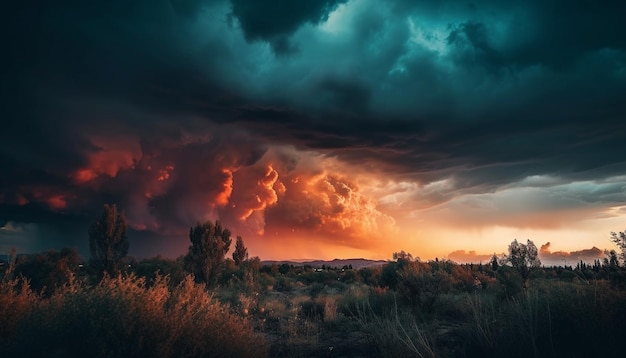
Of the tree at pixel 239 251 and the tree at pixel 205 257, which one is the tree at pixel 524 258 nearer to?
the tree at pixel 205 257

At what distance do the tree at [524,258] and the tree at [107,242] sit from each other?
41858mm

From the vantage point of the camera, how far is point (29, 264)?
34844mm

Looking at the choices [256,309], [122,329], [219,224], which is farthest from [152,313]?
[219,224]

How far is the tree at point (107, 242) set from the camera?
48594 millimetres

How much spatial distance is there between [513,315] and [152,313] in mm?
7082

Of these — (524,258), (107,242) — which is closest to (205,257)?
(107,242)

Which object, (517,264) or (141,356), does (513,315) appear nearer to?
(141,356)

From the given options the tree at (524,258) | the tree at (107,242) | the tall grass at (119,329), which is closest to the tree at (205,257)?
the tree at (107,242)

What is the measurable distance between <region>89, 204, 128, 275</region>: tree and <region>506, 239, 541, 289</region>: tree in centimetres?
4186

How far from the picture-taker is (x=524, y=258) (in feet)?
82.0

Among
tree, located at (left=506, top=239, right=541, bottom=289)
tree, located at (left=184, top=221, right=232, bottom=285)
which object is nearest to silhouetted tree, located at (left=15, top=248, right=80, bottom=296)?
tree, located at (left=184, top=221, right=232, bottom=285)

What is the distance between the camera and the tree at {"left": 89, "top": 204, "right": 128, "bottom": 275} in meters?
48.6

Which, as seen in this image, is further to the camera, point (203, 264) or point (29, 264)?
point (203, 264)

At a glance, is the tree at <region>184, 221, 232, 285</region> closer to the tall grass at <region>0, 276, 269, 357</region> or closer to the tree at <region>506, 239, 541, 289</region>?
the tree at <region>506, 239, 541, 289</region>
